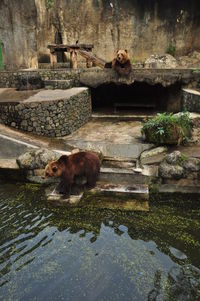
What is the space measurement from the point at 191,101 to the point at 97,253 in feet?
27.9

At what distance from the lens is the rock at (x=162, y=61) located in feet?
72.4

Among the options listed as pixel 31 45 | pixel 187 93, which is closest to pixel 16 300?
pixel 187 93

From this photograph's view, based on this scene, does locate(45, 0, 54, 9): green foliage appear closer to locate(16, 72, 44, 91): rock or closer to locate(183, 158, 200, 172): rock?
locate(16, 72, 44, 91): rock

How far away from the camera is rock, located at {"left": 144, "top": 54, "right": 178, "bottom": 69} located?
22078 mm

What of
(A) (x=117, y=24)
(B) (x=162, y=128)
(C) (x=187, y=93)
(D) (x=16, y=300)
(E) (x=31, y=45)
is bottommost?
(D) (x=16, y=300)

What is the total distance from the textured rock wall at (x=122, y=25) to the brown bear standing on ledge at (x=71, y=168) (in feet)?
52.7

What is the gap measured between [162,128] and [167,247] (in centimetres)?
425

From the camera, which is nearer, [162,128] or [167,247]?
[167,247]

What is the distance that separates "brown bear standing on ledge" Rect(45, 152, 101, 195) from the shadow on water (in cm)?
71

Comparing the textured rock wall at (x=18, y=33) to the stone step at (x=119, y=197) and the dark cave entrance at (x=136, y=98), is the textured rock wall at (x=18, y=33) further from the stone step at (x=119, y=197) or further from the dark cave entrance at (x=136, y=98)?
the stone step at (x=119, y=197)

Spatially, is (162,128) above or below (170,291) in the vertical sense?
above

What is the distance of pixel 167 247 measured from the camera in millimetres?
5129

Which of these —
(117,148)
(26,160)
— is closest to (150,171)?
(117,148)

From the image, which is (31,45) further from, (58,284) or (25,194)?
(58,284)
